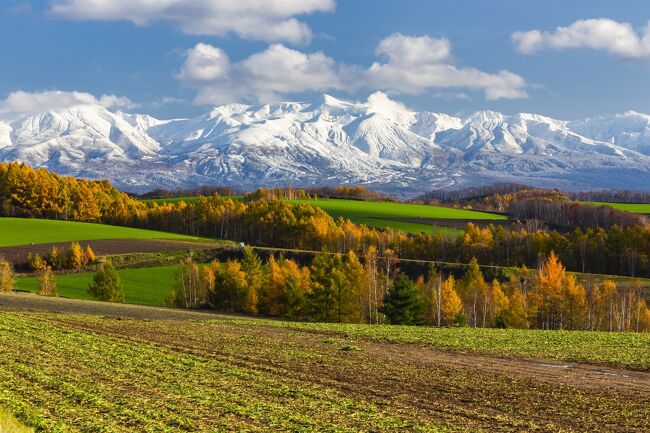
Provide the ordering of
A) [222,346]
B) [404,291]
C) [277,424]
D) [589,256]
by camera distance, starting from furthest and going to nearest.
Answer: [589,256] → [404,291] → [222,346] → [277,424]

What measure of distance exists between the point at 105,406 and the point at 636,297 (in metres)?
96.8

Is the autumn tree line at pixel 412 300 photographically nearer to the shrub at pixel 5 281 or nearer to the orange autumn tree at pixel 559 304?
the orange autumn tree at pixel 559 304

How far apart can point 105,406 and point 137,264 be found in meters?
108

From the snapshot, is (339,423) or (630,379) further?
(630,379)

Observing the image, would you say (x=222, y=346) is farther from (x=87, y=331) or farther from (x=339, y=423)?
(x=339, y=423)

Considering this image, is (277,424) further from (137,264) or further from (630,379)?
(137,264)

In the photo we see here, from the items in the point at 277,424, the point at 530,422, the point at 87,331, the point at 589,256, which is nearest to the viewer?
the point at 277,424

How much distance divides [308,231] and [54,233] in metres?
61.8

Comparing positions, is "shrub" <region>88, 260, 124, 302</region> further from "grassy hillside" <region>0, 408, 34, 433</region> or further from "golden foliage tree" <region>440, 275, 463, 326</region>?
"grassy hillside" <region>0, 408, 34, 433</region>

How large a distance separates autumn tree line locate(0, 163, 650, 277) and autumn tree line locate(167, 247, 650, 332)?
136ft

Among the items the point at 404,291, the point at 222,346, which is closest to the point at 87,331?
the point at 222,346

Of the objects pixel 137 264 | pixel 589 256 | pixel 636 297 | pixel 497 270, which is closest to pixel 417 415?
pixel 636 297

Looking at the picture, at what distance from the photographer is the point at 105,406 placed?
2112cm

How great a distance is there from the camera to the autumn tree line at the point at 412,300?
85.0m
